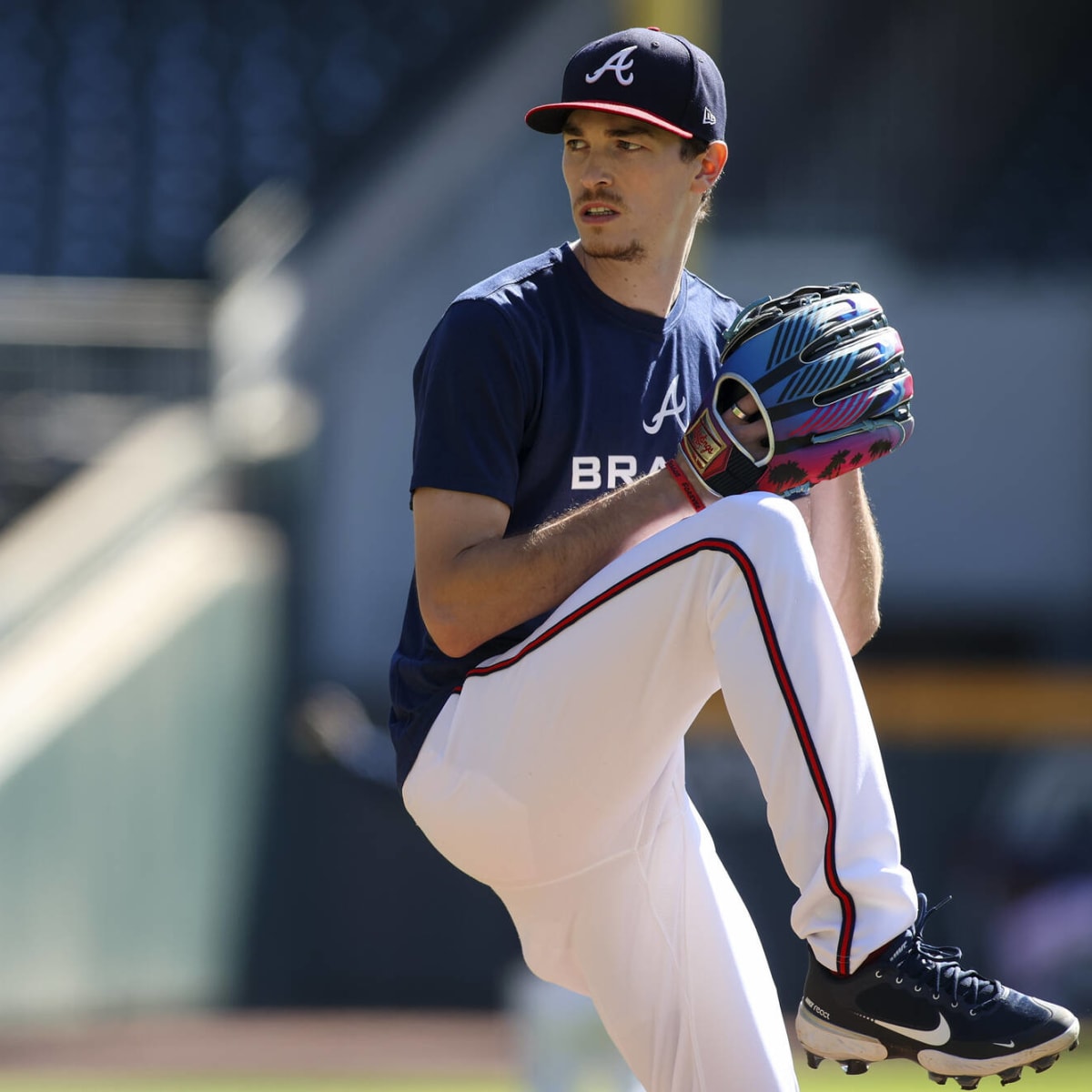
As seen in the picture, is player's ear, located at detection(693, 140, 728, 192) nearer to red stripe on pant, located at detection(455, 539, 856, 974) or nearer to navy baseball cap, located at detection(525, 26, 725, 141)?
navy baseball cap, located at detection(525, 26, 725, 141)

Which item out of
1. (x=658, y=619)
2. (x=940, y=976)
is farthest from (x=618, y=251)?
(x=940, y=976)

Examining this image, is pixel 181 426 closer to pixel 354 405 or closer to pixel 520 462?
pixel 354 405

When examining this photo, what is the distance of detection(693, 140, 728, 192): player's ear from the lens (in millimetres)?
2787

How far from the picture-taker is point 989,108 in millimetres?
10781

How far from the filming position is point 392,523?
911 centimetres

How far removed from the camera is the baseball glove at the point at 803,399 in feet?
8.05

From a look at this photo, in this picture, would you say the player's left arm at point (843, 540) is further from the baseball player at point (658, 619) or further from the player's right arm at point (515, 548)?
the player's right arm at point (515, 548)

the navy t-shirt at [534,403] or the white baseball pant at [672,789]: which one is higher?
the navy t-shirt at [534,403]

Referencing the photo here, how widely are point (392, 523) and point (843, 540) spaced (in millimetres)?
6379

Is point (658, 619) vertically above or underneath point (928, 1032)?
above

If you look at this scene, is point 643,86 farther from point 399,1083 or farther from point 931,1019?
point 399,1083

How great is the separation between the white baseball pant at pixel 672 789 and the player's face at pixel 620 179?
1.83ft

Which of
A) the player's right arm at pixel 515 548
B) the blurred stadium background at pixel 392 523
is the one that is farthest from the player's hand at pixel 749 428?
the blurred stadium background at pixel 392 523

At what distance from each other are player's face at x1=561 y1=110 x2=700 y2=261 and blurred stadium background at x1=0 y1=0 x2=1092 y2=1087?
5039mm
